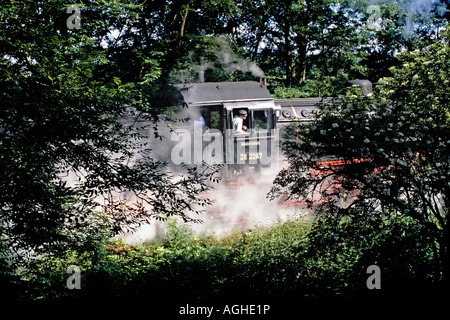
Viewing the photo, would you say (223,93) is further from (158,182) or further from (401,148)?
(401,148)

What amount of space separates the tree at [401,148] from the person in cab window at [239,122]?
5.59 meters

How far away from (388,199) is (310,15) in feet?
67.1

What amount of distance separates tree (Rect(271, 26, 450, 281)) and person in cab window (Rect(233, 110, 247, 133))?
559 centimetres

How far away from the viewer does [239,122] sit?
1150 cm

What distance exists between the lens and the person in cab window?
11430 millimetres

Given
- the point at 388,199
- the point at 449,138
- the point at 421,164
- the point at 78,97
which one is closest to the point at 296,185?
the point at 388,199

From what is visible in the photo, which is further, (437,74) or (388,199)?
(437,74)

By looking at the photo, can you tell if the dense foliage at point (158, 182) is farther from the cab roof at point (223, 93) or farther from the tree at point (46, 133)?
the cab roof at point (223, 93)

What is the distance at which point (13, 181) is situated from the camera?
396 cm

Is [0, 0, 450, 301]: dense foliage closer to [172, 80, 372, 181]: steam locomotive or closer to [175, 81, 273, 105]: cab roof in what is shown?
[175, 81, 273, 105]: cab roof

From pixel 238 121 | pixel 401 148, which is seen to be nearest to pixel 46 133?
pixel 401 148

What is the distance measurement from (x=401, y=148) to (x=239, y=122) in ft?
22.4

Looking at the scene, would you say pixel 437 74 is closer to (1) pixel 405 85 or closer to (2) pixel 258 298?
(1) pixel 405 85

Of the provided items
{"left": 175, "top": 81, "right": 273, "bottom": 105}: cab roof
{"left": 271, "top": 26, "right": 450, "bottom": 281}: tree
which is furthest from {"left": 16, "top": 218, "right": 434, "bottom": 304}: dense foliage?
{"left": 175, "top": 81, "right": 273, "bottom": 105}: cab roof
